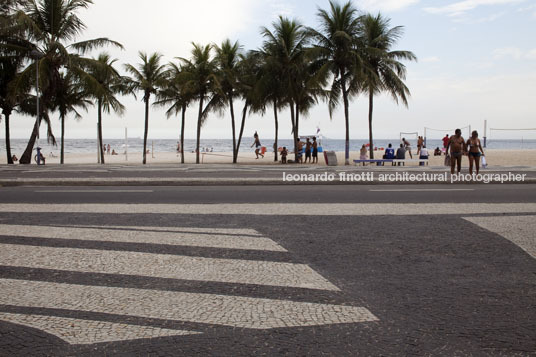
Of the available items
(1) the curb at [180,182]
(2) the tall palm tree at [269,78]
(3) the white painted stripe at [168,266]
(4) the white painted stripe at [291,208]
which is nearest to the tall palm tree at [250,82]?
(2) the tall palm tree at [269,78]

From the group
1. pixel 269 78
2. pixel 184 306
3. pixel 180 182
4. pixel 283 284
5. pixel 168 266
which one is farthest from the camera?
pixel 269 78

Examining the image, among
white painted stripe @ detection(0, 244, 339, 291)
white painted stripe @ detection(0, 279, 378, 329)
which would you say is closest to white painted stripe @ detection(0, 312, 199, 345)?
white painted stripe @ detection(0, 279, 378, 329)

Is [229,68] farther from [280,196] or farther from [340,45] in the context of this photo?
[280,196]

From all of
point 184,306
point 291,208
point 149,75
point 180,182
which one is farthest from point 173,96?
point 184,306

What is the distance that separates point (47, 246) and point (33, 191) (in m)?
7.41

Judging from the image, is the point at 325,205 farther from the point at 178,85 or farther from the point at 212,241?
the point at 178,85

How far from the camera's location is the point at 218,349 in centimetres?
304

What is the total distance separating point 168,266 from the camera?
4.88m

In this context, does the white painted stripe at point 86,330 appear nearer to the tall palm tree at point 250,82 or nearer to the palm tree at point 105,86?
the palm tree at point 105,86

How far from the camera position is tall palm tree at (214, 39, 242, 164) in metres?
33.9

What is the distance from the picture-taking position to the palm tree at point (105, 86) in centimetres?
2645

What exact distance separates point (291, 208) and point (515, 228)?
375 centimetres

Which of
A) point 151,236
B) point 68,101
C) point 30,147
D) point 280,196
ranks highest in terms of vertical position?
point 68,101

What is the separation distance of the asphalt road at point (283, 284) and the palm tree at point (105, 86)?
789 inches
